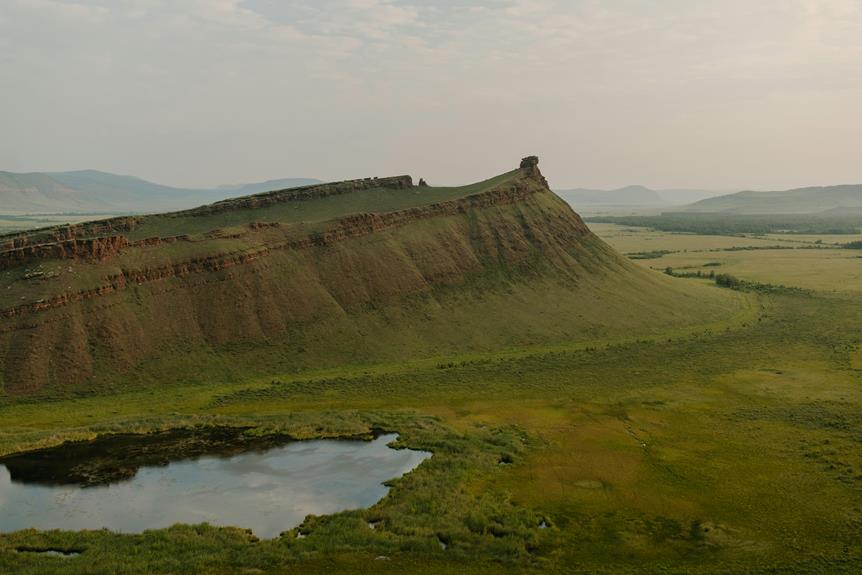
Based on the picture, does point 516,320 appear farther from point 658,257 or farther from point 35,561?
point 658,257

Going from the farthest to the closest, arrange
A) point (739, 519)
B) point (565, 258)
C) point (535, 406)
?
point (565, 258)
point (535, 406)
point (739, 519)

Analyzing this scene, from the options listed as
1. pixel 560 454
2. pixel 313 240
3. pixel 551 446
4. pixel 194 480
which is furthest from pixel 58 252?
pixel 560 454

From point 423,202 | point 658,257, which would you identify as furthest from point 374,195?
point 658,257

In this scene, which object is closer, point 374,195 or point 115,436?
point 115,436

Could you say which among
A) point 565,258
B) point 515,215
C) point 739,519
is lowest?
point 739,519

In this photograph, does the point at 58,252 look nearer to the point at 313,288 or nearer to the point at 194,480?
the point at 313,288
